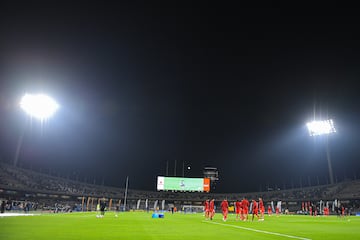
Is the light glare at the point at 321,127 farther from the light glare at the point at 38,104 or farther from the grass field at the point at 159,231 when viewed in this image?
the light glare at the point at 38,104

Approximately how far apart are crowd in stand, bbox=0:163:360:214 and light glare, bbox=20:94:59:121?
26831mm

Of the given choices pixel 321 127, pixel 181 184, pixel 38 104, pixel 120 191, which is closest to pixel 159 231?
pixel 38 104

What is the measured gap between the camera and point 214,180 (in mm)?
86500

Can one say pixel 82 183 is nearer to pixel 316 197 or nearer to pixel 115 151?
pixel 115 151

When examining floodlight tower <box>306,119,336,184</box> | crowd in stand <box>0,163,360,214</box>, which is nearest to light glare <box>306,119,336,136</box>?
floodlight tower <box>306,119,336,184</box>

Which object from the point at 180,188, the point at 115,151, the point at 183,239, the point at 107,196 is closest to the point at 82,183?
the point at 107,196

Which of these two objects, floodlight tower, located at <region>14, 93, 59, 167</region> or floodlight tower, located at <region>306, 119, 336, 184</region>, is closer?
floodlight tower, located at <region>14, 93, 59, 167</region>

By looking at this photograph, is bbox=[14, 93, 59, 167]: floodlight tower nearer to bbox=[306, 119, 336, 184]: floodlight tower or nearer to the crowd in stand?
the crowd in stand

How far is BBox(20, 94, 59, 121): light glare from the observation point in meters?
36.9

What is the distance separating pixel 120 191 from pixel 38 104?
179 ft

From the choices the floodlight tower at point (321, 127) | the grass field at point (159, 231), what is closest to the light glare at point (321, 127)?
the floodlight tower at point (321, 127)

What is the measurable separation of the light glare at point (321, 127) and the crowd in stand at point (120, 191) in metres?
18.0

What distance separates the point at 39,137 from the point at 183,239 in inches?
2130

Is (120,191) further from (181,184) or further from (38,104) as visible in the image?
(38,104)
